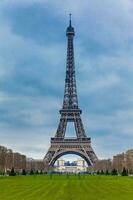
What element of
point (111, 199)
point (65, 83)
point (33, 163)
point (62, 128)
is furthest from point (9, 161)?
point (111, 199)

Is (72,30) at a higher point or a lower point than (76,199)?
higher

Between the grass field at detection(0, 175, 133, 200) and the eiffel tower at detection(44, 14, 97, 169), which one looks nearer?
the grass field at detection(0, 175, 133, 200)

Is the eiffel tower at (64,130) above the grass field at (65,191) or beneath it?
above

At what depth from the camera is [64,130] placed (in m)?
126

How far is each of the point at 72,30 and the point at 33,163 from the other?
43.3 m

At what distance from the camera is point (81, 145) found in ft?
406

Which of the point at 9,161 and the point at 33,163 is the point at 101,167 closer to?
the point at 33,163

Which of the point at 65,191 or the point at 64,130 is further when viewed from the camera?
the point at 64,130

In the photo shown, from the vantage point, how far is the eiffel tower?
124019mm

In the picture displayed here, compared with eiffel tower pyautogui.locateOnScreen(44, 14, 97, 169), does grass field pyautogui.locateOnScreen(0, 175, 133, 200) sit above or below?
below

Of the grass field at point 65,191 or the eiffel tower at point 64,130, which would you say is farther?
the eiffel tower at point 64,130

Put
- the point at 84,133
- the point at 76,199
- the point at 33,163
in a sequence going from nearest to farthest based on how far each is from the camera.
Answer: the point at 76,199, the point at 84,133, the point at 33,163

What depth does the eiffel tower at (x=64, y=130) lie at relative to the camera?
4883 inches

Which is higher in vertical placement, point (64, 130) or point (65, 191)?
point (64, 130)
